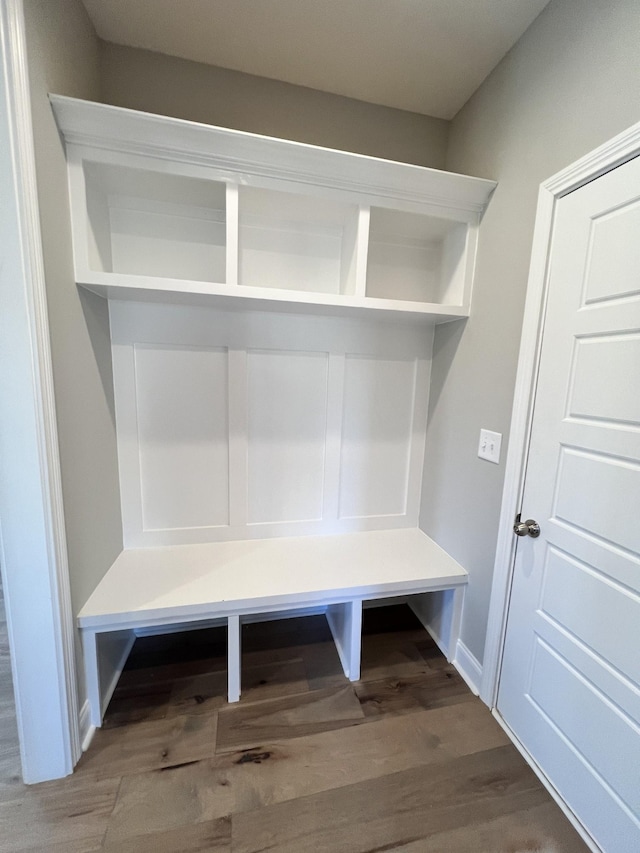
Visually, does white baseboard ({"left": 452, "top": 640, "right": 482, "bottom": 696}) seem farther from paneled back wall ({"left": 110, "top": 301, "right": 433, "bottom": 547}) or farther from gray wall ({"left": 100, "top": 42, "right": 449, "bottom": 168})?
gray wall ({"left": 100, "top": 42, "right": 449, "bottom": 168})

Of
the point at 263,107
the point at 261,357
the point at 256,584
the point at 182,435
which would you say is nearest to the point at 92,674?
the point at 256,584

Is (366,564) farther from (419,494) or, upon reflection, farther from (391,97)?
(391,97)

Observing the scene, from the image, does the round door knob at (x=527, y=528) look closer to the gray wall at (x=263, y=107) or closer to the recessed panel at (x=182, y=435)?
the recessed panel at (x=182, y=435)

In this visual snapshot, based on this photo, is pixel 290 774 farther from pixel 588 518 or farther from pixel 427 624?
pixel 588 518

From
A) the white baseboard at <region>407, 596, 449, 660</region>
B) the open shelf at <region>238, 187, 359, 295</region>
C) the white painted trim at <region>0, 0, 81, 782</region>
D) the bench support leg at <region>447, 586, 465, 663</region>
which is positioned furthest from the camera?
the white baseboard at <region>407, 596, 449, 660</region>

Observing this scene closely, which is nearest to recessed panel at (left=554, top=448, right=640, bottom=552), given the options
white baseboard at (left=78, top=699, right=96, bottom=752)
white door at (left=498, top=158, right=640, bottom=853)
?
white door at (left=498, top=158, right=640, bottom=853)

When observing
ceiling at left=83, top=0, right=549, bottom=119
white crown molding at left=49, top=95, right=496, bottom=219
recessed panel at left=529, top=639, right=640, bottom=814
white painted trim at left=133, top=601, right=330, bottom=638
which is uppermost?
ceiling at left=83, top=0, right=549, bottom=119

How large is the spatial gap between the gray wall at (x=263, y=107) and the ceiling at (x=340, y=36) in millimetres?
39

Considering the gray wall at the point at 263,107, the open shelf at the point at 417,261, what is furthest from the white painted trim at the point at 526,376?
the gray wall at the point at 263,107

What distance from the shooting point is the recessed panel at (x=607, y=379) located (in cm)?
94

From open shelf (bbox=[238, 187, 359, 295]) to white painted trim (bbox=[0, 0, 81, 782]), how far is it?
748 mm

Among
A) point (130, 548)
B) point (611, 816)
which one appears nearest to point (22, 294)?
point (130, 548)

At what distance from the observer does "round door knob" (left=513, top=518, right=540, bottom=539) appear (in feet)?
4.09

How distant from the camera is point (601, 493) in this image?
40.5 inches
